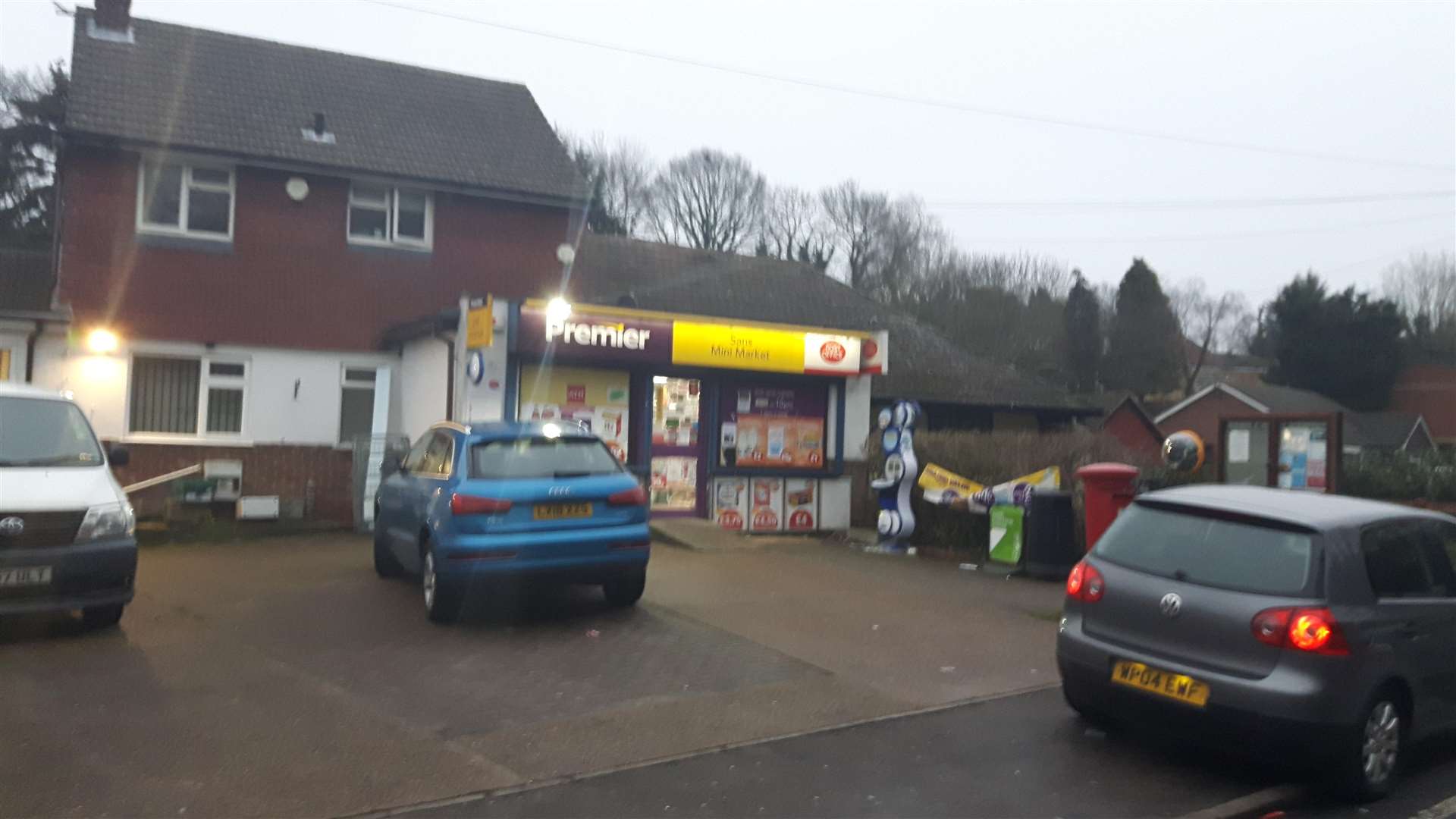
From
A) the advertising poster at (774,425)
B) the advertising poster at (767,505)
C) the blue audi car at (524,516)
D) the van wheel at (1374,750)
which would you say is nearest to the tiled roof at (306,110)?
the advertising poster at (774,425)

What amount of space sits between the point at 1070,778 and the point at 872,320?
1995 cm

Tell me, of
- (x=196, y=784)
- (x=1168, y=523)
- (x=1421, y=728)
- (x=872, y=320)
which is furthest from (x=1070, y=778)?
(x=872, y=320)

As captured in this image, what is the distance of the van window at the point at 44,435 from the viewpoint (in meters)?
8.68

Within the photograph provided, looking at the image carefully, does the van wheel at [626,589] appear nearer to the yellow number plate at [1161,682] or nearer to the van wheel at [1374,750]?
the yellow number plate at [1161,682]

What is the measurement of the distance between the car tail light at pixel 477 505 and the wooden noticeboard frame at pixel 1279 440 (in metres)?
9.46

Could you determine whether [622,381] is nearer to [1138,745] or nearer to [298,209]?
[298,209]

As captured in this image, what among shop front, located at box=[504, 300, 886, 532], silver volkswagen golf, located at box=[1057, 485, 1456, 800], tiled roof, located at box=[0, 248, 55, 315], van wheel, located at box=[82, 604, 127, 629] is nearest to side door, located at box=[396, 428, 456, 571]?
van wheel, located at box=[82, 604, 127, 629]

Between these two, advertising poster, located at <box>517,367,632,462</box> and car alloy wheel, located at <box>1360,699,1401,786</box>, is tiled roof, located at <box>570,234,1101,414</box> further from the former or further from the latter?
car alloy wheel, located at <box>1360,699,1401,786</box>

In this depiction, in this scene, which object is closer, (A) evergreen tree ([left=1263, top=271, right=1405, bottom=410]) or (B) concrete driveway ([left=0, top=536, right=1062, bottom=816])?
(B) concrete driveway ([left=0, top=536, right=1062, bottom=816])

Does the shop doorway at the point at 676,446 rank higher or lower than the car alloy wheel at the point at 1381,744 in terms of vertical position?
higher

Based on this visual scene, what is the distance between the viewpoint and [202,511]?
16.1 m

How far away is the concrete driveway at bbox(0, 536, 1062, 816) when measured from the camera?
545 cm

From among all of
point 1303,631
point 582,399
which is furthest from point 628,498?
point 582,399

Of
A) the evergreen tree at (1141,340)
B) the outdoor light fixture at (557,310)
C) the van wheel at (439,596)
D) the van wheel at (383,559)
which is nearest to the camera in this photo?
the van wheel at (439,596)
